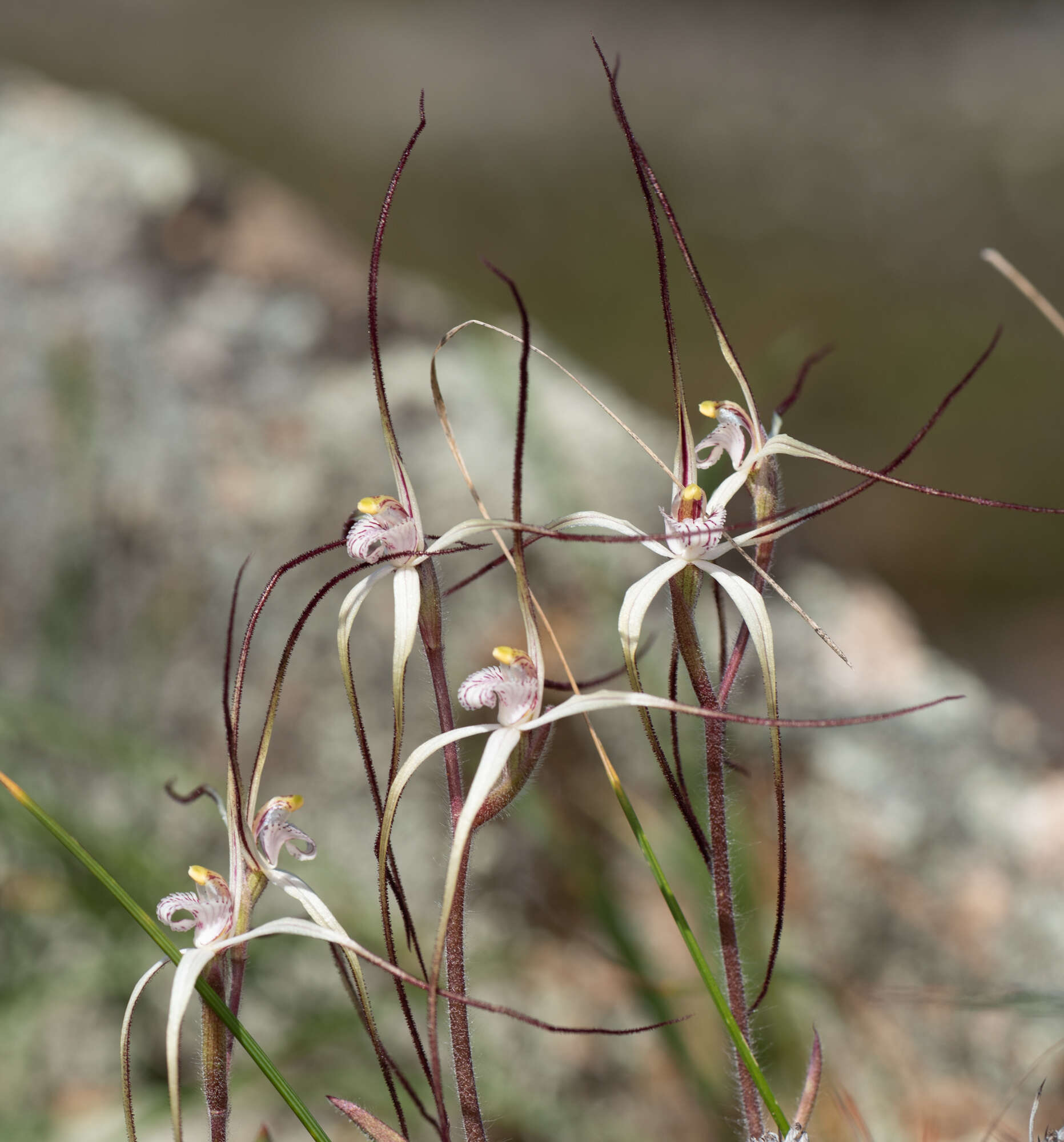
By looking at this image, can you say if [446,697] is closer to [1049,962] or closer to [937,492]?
[937,492]

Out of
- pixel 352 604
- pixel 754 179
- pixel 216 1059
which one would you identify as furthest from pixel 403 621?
pixel 754 179

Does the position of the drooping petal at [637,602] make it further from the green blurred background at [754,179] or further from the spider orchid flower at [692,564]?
the green blurred background at [754,179]

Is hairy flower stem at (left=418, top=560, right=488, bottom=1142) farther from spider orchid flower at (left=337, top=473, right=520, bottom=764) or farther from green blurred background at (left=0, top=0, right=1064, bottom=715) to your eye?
green blurred background at (left=0, top=0, right=1064, bottom=715)

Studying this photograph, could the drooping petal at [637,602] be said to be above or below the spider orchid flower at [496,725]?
above

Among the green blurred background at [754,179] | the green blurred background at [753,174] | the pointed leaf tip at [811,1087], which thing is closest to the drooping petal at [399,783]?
the pointed leaf tip at [811,1087]

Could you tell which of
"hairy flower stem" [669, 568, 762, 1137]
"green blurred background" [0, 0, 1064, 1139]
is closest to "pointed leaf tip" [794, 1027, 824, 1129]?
"hairy flower stem" [669, 568, 762, 1137]

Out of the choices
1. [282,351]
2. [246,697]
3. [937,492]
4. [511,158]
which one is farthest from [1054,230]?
[937,492]
